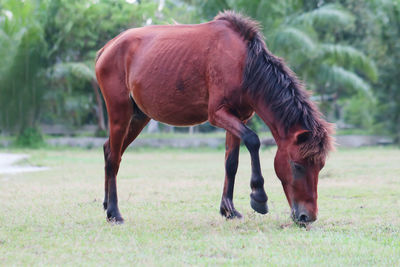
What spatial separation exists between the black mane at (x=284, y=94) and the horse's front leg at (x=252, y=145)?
0.98 ft

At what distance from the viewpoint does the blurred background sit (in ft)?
69.1

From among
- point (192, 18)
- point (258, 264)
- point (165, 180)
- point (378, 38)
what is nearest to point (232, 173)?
point (258, 264)

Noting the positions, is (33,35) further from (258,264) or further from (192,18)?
(258,264)

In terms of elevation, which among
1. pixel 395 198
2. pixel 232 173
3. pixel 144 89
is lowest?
pixel 395 198

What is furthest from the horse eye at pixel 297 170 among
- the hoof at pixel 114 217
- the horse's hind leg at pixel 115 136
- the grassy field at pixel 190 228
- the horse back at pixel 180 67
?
the horse's hind leg at pixel 115 136

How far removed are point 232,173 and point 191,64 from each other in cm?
119

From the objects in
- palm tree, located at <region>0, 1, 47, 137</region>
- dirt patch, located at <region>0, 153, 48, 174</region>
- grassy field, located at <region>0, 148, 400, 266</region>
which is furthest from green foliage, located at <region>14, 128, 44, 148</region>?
grassy field, located at <region>0, 148, 400, 266</region>

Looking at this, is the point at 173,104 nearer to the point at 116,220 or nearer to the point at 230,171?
the point at 230,171

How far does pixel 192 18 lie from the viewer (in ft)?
70.0

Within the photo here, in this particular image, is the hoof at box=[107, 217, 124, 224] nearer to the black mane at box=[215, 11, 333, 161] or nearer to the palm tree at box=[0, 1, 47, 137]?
the black mane at box=[215, 11, 333, 161]

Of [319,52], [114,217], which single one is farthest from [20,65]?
[114,217]

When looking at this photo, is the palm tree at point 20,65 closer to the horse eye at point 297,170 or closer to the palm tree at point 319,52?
the palm tree at point 319,52

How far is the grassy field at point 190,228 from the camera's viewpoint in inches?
149

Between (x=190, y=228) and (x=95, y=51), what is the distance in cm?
1935
